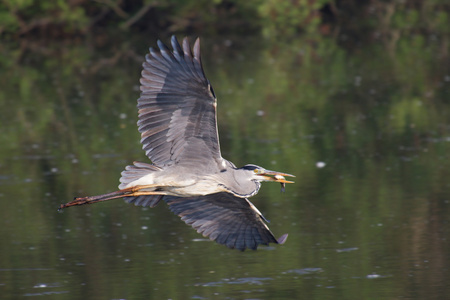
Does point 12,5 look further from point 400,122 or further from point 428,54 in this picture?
point 400,122

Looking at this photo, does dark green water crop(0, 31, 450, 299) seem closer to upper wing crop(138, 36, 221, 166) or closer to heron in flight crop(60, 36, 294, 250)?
heron in flight crop(60, 36, 294, 250)

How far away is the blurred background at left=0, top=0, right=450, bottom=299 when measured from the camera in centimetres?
717

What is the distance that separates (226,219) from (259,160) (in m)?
4.45

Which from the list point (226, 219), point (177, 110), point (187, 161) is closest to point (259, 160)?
point (226, 219)

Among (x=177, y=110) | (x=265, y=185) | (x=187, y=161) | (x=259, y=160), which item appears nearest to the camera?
(x=177, y=110)

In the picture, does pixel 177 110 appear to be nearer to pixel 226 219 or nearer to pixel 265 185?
pixel 226 219

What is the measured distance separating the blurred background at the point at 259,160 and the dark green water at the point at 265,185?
1.0 inches

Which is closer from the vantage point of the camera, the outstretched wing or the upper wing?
the upper wing

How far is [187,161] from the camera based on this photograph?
637 cm

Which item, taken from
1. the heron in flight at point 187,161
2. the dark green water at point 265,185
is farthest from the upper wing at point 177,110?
the dark green water at point 265,185

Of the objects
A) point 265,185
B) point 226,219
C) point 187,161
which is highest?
point 265,185

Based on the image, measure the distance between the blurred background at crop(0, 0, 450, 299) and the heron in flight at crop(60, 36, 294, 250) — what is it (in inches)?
23.8

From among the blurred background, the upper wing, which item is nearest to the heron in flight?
the upper wing

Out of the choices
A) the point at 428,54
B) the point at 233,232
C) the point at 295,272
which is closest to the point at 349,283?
the point at 295,272
